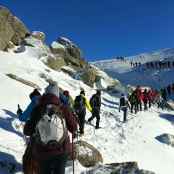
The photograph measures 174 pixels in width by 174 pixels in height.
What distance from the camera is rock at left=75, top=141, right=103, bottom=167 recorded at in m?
13.2

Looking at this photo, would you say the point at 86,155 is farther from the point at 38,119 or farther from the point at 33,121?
the point at 38,119

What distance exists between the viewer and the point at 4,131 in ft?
47.0

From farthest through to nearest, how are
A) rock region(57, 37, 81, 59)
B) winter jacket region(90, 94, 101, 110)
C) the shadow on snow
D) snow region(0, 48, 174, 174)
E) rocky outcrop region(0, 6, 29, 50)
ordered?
rock region(57, 37, 81, 59)
rocky outcrop region(0, 6, 29, 50)
winter jacket region(90, 94, 101, 110)
the shadow on snow
snow region(0, 48, 174, 174)

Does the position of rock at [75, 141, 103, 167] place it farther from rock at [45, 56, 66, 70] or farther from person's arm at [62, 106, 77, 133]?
rock at [45, 56, 66, 70]

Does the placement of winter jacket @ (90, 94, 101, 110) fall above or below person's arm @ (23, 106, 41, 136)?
above

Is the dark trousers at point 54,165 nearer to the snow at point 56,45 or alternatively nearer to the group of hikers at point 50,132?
the group of hikers at point 50,132

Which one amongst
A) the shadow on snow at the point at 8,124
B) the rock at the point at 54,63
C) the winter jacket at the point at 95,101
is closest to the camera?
the shadow on snow at the point at 8,124

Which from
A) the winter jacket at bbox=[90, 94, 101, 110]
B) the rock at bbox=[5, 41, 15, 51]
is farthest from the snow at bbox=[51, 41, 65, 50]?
the winter jacket at bbox=[90, 94, 101, 110]

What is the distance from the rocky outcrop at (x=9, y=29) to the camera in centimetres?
4209

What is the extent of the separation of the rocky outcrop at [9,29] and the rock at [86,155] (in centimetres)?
2698

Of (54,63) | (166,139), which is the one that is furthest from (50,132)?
(54,63)

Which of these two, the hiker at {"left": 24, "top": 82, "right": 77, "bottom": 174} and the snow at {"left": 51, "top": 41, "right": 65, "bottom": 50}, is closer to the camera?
the hiker at {"left": 24, "top": 82, "right": 77, "bottom": 174}

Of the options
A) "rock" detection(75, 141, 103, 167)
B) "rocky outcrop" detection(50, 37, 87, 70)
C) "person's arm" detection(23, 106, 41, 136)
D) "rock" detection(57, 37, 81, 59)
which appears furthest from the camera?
"rock" detection(57, 37, 81, 59)

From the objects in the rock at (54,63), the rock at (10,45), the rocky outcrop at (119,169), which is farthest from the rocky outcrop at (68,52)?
the rocky outcrop at (119,169)
